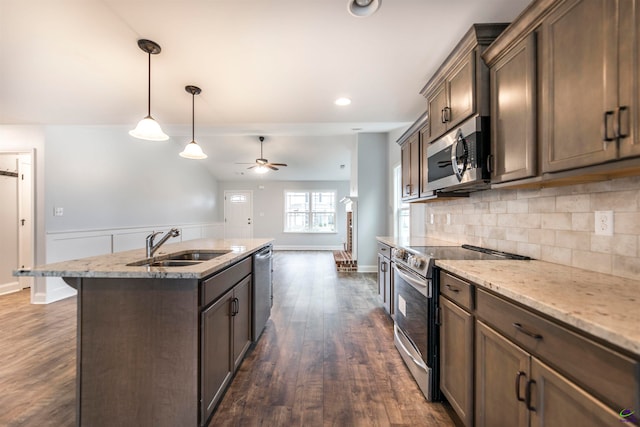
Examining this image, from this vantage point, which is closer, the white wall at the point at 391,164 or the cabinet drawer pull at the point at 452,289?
the cabinet drawer pull at the point at 452,289

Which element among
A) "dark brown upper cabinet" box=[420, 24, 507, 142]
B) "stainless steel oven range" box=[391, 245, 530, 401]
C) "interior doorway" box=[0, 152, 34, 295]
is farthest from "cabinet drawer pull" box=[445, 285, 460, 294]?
"interior doorway" box=[0, 152, 34, 295]

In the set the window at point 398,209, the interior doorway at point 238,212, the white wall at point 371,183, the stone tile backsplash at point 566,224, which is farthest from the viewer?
the interior doorway at point 238,212

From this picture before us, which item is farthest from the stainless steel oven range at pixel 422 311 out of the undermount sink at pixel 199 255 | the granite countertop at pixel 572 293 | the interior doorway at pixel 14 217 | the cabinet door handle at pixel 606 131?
the interior doorway at pixel 14 217

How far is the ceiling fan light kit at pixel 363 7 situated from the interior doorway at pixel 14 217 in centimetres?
515

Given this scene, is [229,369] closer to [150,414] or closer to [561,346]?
[150,414]

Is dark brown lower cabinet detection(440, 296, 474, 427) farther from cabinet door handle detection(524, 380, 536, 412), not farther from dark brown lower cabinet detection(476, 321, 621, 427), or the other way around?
cabinet door handle detection(524, 380, 536, 412)

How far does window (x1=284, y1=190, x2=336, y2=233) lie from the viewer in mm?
9398

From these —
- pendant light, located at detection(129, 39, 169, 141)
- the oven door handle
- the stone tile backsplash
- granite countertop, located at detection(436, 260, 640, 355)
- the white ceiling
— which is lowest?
the oven door handle

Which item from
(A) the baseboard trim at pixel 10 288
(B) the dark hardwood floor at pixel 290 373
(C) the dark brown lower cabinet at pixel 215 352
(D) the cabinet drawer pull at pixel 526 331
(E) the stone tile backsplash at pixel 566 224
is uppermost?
(E) the stone tile backsplash at pixel 566 224

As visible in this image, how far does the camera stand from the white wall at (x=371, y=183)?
5.62 meters

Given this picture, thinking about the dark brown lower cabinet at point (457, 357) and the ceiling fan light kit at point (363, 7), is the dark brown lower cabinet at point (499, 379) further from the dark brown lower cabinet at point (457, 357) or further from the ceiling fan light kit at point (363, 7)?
the ceiling fan light kit at point (363, 7)

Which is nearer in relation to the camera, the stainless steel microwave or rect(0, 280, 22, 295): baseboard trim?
the stainless steel microwave

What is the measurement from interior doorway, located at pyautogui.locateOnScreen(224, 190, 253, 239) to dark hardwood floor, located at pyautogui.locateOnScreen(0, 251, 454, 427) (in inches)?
233

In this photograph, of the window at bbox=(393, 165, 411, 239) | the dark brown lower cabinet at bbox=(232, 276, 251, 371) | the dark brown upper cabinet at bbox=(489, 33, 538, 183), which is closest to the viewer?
the dark brown upper cabinet at bbox=(489, 33, 538, 183)
